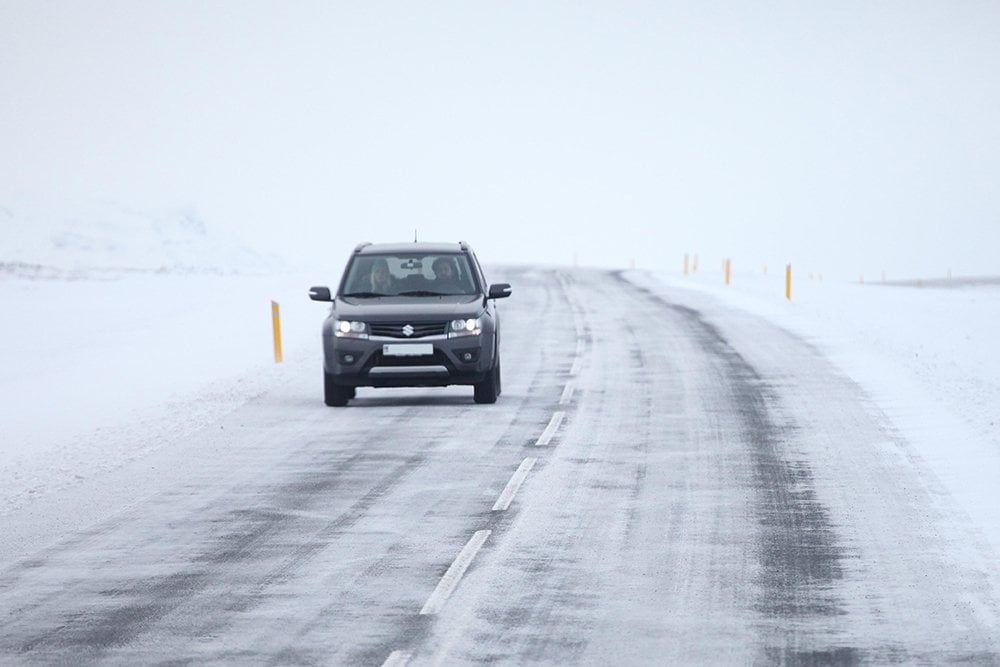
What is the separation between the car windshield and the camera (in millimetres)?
17594

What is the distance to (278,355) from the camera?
24.2 meters

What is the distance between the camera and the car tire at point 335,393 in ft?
55.9

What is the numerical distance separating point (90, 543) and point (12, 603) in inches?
67.8

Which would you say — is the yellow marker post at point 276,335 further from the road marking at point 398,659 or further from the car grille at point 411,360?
the road marking at point 398,659

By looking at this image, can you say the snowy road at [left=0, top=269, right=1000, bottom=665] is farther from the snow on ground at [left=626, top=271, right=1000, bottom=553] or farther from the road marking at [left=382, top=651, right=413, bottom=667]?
the snow on ground at [left=626, top=271, right=1000, bottom=553]

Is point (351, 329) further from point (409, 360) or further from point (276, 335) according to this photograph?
point (276, 335)

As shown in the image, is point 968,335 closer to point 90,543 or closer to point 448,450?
point 448,450

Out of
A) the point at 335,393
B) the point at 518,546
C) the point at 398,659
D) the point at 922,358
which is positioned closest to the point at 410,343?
the point at 335,393

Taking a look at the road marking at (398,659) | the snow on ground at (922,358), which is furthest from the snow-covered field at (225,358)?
the road marking at (398,659)

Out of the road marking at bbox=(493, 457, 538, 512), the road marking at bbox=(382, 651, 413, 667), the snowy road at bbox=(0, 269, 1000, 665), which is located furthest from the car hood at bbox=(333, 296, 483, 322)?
the road marking at bbox=(382, 651, 413, 667)

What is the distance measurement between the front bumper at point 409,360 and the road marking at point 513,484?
3.60 metres

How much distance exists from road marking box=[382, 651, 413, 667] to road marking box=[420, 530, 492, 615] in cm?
77

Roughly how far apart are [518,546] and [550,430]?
5620 mm

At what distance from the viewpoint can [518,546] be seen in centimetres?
945
